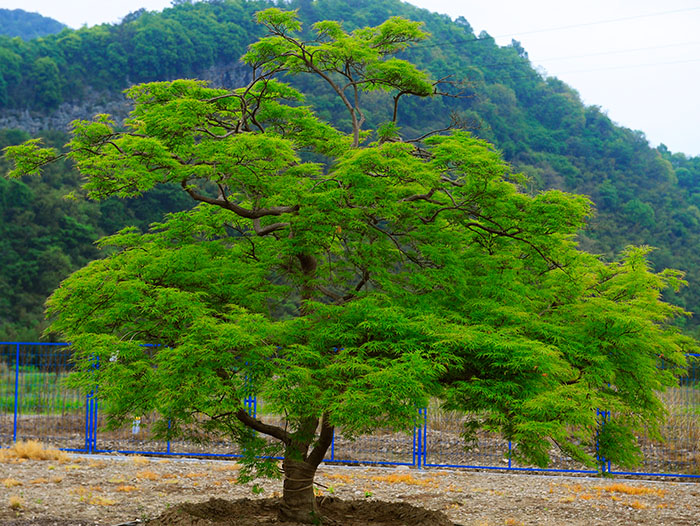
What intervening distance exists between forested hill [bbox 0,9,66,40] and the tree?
82.3 m

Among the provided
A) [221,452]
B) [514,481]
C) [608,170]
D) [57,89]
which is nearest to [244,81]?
[57,89]

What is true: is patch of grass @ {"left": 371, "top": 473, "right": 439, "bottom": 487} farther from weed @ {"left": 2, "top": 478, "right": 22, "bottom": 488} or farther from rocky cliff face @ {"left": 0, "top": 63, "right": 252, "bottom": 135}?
rocky cliff face @ {"left": 0, "top": 63, "right": 252, "bottom": 135}

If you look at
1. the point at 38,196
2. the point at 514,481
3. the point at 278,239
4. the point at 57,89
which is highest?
the point at 57,89

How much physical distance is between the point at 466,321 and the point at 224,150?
9.45 ft

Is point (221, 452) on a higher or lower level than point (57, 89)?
lower

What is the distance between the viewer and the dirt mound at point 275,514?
824 cm

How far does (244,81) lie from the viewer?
49.5 meters

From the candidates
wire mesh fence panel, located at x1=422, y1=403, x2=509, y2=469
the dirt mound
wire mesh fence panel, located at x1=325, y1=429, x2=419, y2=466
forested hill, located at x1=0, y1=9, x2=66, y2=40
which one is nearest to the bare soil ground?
the dirt mound

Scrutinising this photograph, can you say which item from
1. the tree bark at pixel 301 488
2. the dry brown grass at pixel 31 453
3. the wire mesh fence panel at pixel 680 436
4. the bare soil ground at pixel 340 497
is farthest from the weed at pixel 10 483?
the wire mesh fence panel at pixel 680 436

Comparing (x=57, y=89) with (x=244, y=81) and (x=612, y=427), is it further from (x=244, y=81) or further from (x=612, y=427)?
Answer: (x=612, y=427)

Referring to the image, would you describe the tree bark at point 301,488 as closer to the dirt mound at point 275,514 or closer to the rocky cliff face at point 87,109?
the dirt mound at point 275,514

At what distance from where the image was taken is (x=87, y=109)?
50219mm

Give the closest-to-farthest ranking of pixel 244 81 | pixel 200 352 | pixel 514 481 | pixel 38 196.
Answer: pixel 200 352 < pixel 514 481 < pixel 38 196 < pixel 244 81

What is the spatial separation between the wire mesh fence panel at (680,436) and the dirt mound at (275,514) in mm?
7135
